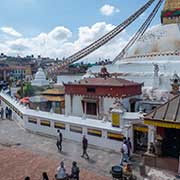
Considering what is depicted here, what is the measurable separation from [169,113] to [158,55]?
16.1 m

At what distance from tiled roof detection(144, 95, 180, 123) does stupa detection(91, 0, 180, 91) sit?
11.4 m

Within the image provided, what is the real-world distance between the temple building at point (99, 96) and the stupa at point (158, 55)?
2054mm

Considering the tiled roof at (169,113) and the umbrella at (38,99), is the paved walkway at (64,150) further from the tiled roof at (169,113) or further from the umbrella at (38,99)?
the umbrella at (38,99)

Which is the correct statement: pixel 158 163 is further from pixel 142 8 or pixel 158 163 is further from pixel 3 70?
pixel 3 70

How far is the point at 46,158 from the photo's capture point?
1234 centimetres

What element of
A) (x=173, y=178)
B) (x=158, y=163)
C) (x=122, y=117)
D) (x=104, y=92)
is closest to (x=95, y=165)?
(x=122, y=117)

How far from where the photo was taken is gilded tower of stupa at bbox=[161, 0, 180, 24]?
1021 inches

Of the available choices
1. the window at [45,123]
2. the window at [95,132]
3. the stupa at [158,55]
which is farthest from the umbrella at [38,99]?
the window at [95,132]

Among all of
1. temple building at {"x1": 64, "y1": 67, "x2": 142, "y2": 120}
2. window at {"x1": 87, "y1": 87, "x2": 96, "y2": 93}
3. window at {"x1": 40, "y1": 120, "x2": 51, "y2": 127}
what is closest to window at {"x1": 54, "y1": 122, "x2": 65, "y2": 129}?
window at {"x1": 40, "y1": 120, "x2": 51, "y2": 127}

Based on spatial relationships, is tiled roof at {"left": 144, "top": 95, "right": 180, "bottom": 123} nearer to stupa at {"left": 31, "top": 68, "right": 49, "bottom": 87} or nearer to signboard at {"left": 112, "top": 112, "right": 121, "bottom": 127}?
signboard at {"left": 112, "top": 112, "right": 121, "bottom": 127}

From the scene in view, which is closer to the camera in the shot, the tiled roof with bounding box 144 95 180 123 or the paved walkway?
the tiled roof with bounding box 144 95 180 123

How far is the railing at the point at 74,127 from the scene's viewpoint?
1302cm

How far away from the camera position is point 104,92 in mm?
18094

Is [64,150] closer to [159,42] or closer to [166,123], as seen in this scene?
[166,123]
